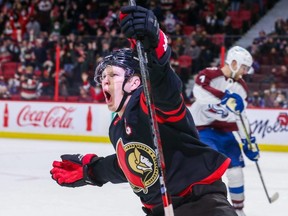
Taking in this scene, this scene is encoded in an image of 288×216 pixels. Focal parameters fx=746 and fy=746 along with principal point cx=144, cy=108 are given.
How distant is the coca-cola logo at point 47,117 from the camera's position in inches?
444

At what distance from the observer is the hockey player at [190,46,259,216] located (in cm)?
520

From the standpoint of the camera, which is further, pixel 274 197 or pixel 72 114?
pixel 72 114

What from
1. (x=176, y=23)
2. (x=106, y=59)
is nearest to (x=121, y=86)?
(x=106, y=59)

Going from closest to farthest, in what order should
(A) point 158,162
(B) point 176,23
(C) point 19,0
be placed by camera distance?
(A) point 158,162 < (B) point 176,23 < (C) point 19,0

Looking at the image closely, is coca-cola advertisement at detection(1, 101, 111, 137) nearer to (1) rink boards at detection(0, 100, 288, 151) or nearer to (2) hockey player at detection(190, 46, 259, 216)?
(1) rink boards at detection(0, 100, 288, 151)

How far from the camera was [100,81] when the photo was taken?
275cm

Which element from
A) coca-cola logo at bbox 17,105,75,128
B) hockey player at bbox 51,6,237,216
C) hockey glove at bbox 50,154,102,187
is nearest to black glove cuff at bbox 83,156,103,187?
hockey glove at bbox 50,154,102,187

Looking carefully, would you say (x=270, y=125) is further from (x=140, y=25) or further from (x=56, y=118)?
(x=140, y=25)

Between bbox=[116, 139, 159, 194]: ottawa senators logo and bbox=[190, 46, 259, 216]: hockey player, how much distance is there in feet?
8.43

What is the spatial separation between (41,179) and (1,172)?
0.61 m

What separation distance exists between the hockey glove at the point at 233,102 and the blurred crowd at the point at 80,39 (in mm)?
4699

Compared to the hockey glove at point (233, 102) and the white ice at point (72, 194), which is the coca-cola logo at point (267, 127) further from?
the hockey glove at point (233, 102)

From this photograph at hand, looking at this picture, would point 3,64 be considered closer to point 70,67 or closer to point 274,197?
point 70,67

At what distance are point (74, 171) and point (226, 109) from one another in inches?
102
